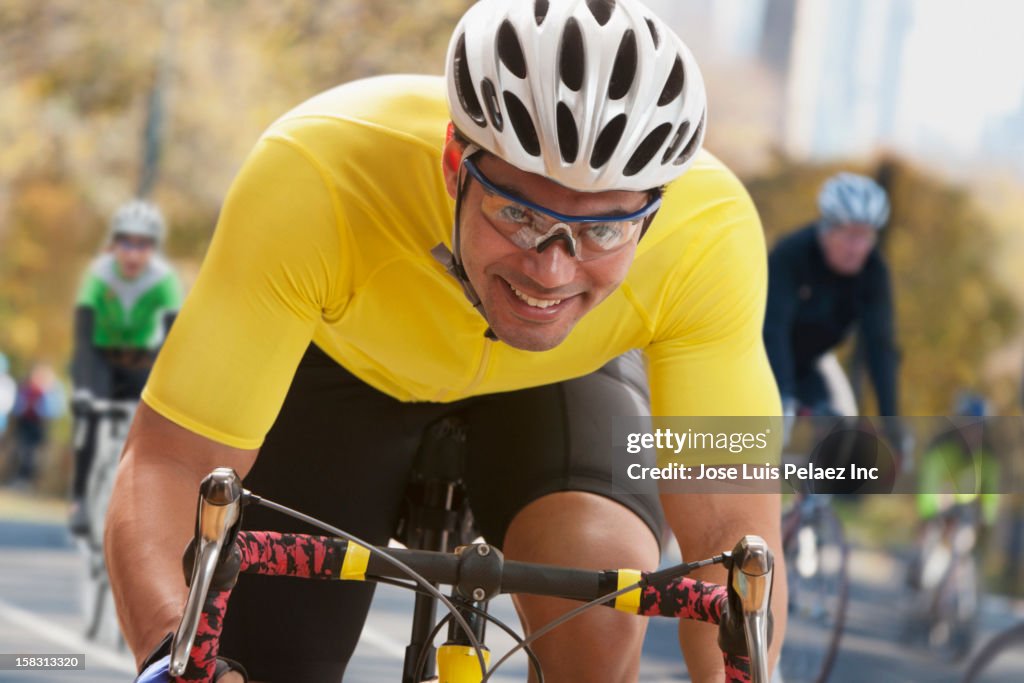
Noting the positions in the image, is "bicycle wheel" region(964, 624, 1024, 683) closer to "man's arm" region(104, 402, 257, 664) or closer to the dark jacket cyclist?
the dark jacket cyclist

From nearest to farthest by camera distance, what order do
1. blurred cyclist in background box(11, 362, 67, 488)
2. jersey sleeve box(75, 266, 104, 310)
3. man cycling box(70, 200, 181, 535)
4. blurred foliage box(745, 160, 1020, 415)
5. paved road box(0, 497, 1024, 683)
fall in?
paved road box(0, 497, 1024, 683) < man cycling box(70, 200, 181, 535) < jersey sleeve box(75, 266, 104, 310) < blurred foliage box(745, 160, 1020, 415) < blurred cyclist in background box(11, 362, 67, 488)

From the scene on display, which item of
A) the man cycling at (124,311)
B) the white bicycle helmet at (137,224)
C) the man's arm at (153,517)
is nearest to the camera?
the man's arm at (153,517)

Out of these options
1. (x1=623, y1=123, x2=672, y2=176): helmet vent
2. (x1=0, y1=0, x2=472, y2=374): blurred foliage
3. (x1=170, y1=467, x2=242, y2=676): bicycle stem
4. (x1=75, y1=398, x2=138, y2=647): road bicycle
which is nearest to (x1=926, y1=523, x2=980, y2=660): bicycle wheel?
(x1=75, y1=398, x2=138, y2=647): road bicycle

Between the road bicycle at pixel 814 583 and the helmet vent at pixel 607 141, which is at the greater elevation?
the helmet vent at pixel 607 141

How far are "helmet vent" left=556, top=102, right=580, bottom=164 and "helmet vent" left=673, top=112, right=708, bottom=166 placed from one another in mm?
183

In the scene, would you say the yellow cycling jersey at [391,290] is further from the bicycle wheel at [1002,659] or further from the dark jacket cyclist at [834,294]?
the dark jacket cyclist at [834,294]

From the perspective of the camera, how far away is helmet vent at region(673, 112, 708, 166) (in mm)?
2113

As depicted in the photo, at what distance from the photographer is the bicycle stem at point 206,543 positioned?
151 centimetres

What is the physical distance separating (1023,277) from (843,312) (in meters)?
6.57

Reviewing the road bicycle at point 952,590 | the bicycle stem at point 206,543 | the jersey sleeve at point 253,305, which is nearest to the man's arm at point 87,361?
the road bicycle at point 952,590

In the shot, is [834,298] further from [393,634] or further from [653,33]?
[653,33]

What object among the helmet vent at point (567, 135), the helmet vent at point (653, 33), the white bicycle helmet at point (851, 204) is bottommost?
the helmet vent at point (567, 135)

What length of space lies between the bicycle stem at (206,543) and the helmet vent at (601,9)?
95 cm

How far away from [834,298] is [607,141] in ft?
13.9
